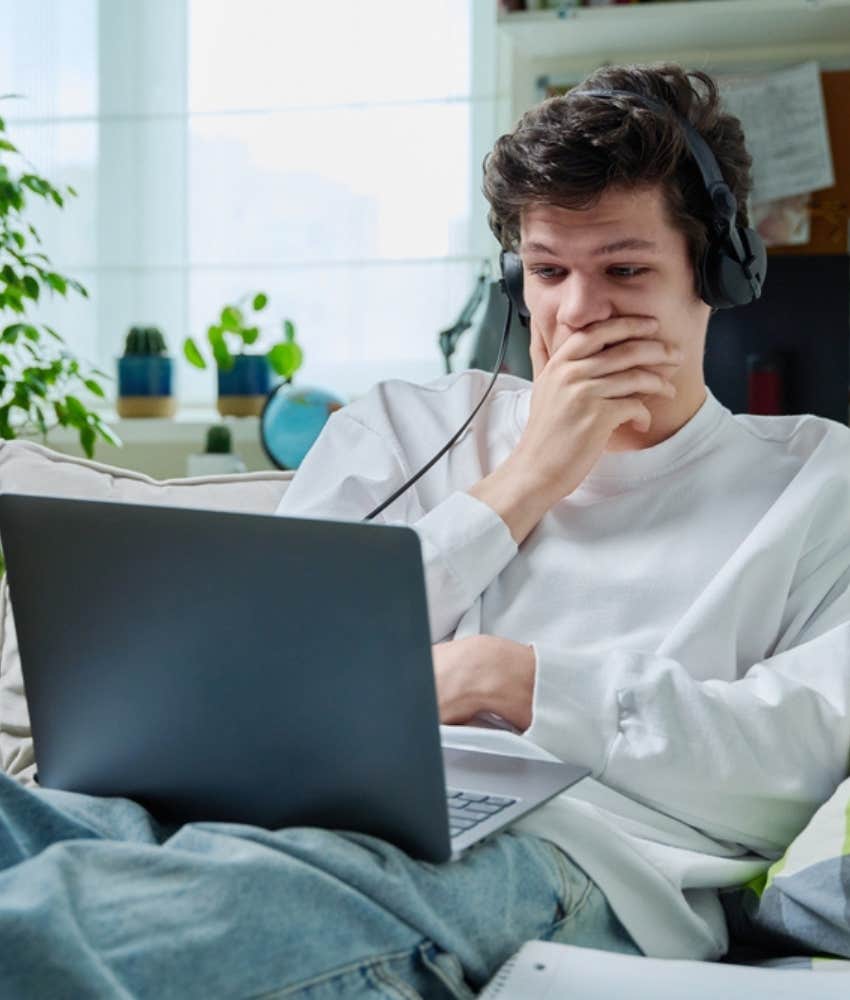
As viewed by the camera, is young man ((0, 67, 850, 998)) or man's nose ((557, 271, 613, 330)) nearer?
young man ((0, 67, 850, 998))

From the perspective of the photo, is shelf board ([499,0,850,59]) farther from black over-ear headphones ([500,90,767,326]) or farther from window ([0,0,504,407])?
black over-ear headphones ([500,90,767,326])

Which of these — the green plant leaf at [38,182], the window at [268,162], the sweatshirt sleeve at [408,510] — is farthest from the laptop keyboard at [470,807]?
the window at [268,162]

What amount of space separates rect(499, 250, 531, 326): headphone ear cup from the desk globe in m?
1.26

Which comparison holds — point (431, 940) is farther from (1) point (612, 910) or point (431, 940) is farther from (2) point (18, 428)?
(2) point (18, 428)

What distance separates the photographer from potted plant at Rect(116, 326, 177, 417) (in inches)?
119

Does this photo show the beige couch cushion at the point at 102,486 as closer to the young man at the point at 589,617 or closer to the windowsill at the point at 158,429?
the young man at the point at 589,617

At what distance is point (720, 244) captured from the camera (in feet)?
4.33

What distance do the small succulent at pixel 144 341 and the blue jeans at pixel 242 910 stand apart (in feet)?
7.07

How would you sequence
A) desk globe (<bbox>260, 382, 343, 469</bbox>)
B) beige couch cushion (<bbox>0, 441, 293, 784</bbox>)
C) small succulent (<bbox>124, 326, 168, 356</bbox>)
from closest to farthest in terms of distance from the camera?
1. beige couch cushion (<bbox>0, 441, 293, 784</bbox>)
2. desk globe (<bbox>260, 382, 343, 469</bbox>)
3. small succulent (<bbox>124, 326, 168, 356</bbox>)

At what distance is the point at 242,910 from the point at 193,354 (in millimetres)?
2279

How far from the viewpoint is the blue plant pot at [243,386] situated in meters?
2.92

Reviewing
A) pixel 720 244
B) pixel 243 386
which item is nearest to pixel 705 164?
pixel 720 244

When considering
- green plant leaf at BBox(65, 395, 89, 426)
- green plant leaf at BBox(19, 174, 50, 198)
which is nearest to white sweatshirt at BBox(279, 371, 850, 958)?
green plant leaf at BBox(65, 395, 89, 426)

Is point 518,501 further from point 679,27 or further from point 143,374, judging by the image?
point 143,374
